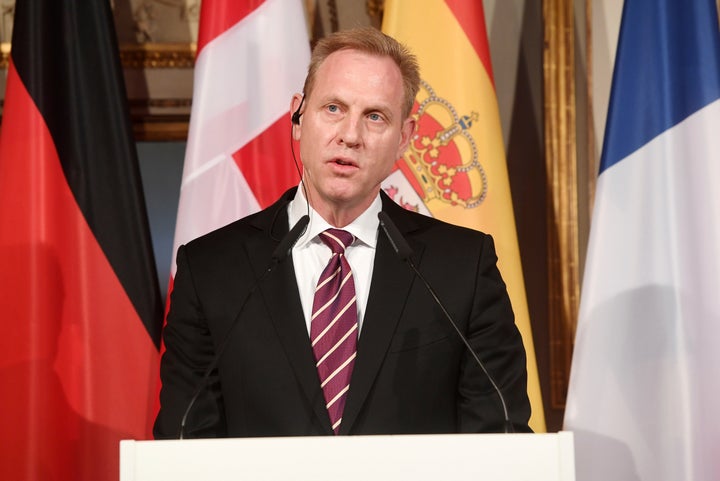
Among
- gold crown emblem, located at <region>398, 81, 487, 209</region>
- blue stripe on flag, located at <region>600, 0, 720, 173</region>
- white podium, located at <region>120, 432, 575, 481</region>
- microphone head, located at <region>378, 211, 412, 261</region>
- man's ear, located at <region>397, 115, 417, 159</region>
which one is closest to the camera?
white podium, located at <region>120, 432, 575, 481</region>

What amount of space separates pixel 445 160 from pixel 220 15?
2.68 ft

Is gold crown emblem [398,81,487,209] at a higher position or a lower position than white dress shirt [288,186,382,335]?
higher

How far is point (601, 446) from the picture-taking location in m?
2.47

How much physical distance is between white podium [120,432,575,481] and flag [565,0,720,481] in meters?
1.44

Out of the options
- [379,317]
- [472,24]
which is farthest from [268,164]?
[379,317]

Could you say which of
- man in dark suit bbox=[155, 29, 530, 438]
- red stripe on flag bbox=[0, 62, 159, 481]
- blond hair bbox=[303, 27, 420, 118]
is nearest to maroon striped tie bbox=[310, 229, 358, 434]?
man in dark suit bbox=[155, 29, 530, 438]

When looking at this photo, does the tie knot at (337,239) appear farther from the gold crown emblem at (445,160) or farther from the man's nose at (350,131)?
the gold crown emblem at (445,160)

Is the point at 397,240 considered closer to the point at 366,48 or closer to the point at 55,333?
the point at 366,48

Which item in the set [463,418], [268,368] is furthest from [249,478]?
[463,418]

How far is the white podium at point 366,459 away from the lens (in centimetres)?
109

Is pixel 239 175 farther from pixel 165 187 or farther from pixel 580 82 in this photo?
pixel 580 82

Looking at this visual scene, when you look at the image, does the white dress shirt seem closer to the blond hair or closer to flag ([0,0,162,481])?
the blond hair

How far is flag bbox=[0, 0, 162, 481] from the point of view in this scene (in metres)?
2.53

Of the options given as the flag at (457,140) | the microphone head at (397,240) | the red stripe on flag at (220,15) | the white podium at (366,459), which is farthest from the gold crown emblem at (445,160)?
the white podium at (366,459)
